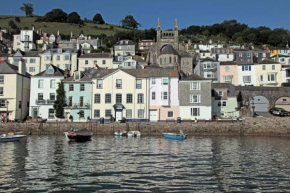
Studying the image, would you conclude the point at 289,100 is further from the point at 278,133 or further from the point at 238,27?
the point at 238,27

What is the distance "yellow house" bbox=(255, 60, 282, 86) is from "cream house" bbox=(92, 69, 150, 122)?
37201 mm

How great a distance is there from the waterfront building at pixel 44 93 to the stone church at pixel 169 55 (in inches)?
1272

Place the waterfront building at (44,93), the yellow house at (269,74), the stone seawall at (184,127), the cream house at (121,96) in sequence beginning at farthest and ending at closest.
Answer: the yellow house at (269,74)
the waterfront building at (44,93)
the cream house at (121,96)
the stone seawall at (184,127)

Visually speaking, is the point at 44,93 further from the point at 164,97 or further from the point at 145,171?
the point at 145,171

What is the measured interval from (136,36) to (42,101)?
359ft

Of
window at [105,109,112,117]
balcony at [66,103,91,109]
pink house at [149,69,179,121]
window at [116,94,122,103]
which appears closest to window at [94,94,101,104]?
balcony at [66,103,91,109]

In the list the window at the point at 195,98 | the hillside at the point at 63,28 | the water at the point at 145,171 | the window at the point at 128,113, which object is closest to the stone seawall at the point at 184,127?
the window at the point at 128,113

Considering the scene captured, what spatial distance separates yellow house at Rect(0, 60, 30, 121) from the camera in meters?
59.9

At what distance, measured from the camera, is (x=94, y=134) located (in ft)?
173

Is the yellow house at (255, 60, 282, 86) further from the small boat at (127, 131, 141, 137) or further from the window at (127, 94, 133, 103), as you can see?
the small boat at (127, 131, 141, 137)

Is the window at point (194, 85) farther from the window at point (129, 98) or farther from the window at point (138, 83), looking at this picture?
the window at point (129, 98)

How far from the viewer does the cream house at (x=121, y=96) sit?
194 feet

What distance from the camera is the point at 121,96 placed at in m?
59.9

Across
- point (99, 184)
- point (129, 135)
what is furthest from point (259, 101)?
point (99, 184)
